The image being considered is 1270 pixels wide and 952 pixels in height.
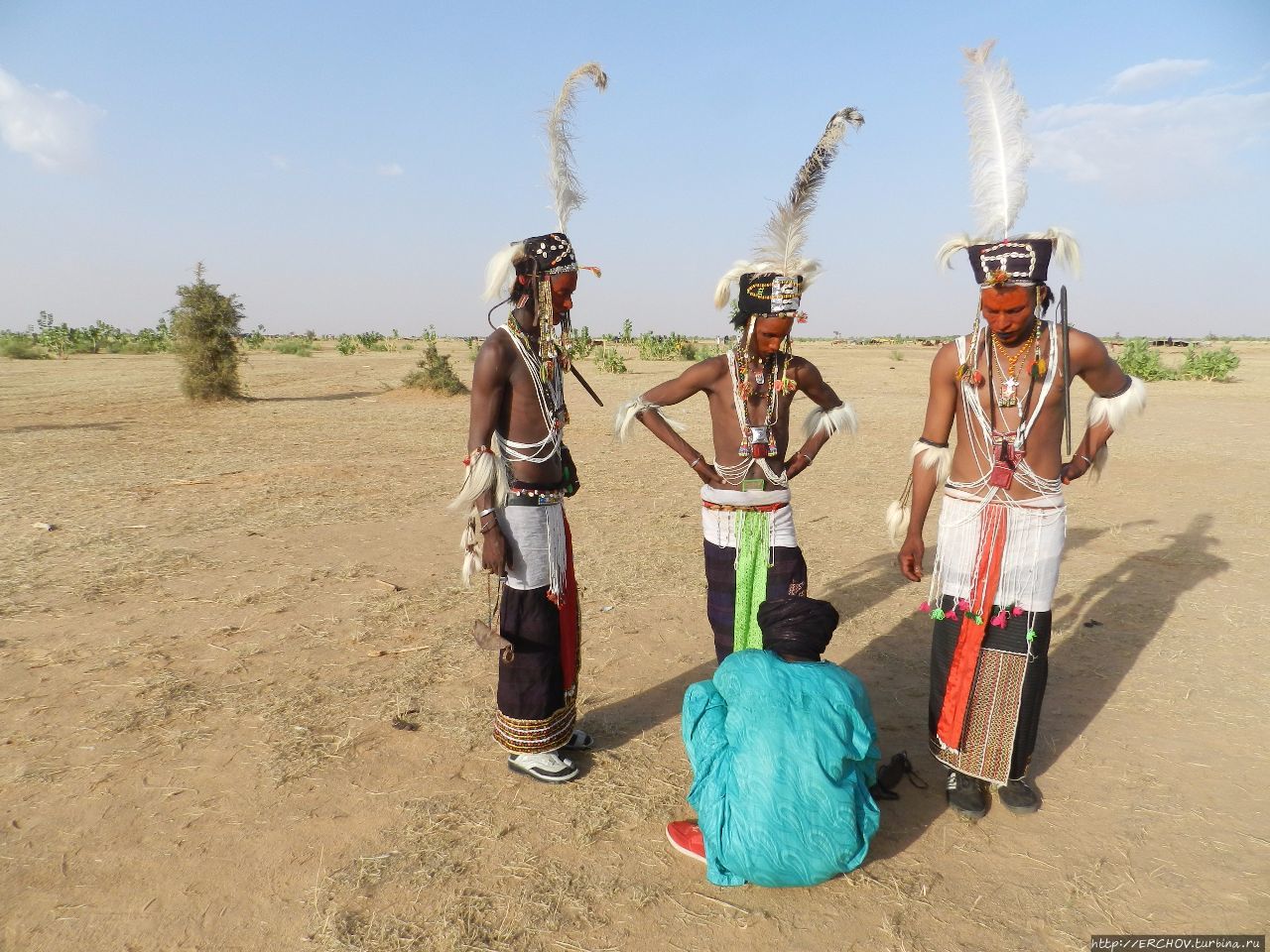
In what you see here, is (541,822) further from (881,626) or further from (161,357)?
(161,357)

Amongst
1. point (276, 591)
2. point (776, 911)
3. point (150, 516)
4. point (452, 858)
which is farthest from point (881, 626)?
point (150, 516)

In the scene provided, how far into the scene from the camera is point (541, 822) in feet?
10.9

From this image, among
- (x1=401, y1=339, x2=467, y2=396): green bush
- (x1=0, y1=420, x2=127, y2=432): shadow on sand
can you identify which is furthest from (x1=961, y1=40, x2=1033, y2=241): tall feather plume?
(x1=401, y1=339, x2=467, y2=396): green bush

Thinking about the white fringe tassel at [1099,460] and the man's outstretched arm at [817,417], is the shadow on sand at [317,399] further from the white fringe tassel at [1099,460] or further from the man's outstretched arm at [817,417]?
the white fringe tassel at [1099,460]

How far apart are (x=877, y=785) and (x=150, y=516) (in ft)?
24.7

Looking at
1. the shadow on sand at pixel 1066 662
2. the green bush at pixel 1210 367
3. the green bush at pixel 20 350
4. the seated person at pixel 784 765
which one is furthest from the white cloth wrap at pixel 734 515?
the green bush at pixel 20 350

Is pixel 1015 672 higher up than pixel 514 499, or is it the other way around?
pixel 514 499

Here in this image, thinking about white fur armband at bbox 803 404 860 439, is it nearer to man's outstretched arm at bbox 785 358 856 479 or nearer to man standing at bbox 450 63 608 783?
man's outstretched arm at bbox 785 358 856 479

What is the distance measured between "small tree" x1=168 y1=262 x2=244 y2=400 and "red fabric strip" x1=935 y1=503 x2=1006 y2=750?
759 inches

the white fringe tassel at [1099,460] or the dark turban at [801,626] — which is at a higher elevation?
the white fringe tassel at [1099,460]

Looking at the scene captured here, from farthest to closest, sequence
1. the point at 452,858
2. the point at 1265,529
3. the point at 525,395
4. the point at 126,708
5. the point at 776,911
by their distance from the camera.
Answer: the point at 1265,529 < the point at 126,708 < the point at 525,395 < the point at 452,858 < the point at 776,911

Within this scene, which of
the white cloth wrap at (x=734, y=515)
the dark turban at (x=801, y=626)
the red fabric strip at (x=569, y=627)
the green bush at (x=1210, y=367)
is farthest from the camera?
the green bush at (x=1210, y=367)

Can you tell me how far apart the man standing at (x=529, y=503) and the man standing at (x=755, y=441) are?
0.74 meters

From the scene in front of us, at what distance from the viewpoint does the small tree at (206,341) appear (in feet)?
61.3
